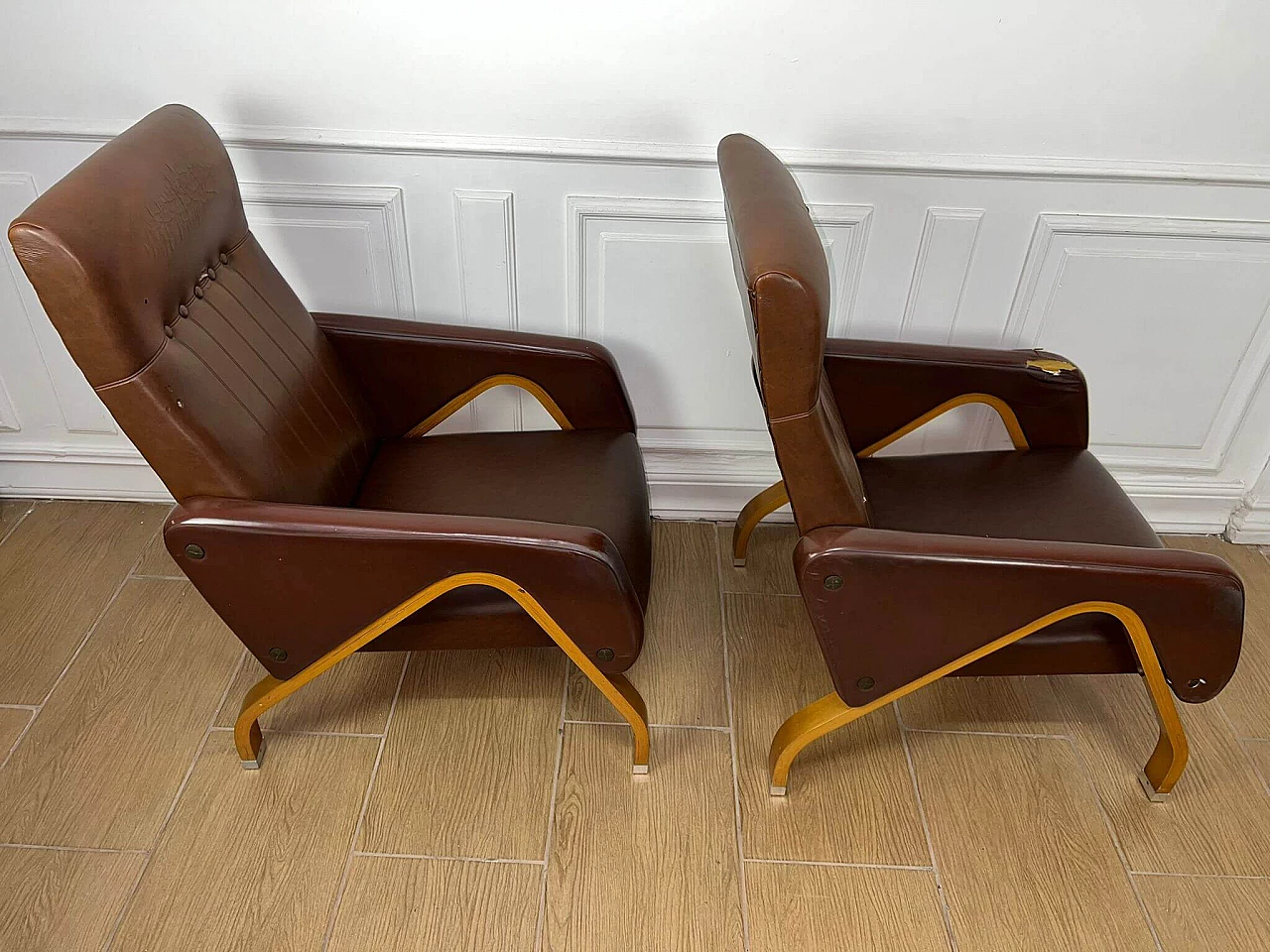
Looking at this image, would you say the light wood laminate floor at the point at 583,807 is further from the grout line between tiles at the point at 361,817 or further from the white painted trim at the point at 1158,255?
the white painted trim at the point at 1158,255

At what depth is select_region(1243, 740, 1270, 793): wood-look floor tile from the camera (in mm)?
1693

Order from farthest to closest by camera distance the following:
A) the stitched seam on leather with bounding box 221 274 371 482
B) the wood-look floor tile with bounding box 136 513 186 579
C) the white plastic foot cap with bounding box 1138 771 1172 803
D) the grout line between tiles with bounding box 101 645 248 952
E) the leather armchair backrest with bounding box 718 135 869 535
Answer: the wood-look floor tile with bounding box 136 513 186 579 < the white plastic foot cap with bounding box 1138 771 1172 803 < the stitched seam on leather with bounding box 221 274 371 482 < the grout line between tiles with bounding box 101 645 248 952 < the leather armchair backrest with bounding box 718 135 869 535

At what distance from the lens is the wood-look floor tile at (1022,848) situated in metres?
1.45

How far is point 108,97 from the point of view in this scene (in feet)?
5.65

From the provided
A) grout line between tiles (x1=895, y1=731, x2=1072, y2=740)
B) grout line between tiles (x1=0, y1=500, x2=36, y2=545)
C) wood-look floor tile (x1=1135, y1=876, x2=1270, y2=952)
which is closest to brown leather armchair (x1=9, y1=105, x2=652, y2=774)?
grout line between tiles (x1=895, y1=731, x2=1072, y2=740)

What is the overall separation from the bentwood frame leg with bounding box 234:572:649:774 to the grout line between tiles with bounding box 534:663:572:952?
0.46 feet

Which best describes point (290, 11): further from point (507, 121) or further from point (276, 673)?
point (276, 673)

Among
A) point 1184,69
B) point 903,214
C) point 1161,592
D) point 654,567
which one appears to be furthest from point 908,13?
point 654,567

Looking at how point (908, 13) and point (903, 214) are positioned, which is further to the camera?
point (903, 214)

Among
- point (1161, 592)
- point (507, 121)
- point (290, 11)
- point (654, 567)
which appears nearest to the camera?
point (1161, 592)

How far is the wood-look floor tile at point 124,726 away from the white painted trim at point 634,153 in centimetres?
95

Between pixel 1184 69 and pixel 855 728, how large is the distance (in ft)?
4.43

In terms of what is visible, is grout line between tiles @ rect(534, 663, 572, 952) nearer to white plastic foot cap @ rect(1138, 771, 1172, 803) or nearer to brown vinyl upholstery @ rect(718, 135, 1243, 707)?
brown vinyl upholstery @ rect(718, 135, 1243, 707)

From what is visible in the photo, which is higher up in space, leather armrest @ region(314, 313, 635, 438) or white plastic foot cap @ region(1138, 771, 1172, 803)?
leather armrest @ region(314, 313, 635, 438)
